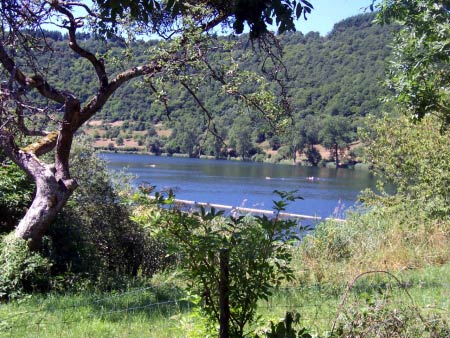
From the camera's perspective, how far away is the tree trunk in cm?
764

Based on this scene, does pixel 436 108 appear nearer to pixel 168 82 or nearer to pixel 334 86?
pixel 168 82

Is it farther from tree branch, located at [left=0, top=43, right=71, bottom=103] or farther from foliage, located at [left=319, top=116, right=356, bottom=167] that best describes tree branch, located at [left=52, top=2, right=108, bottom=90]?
foliage, located at [left=319, top=116, right=356, bottom=167]

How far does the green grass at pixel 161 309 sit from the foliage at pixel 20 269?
54 cm

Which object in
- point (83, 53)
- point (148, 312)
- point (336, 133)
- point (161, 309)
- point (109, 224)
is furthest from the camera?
point (336, 133)

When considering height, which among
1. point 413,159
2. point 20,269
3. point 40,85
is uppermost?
point 40,85

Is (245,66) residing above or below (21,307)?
above

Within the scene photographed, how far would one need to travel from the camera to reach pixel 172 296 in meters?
6.60

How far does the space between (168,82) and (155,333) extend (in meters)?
5.13

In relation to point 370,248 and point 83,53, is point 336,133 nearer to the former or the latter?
point 370,248

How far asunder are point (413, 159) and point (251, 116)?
9660mm

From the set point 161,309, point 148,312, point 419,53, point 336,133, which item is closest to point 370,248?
point 419,53

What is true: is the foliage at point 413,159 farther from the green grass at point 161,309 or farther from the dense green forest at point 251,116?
the green grass at point 161,309

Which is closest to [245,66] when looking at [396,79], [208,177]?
[396,79]

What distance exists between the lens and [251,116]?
9.31 meters
